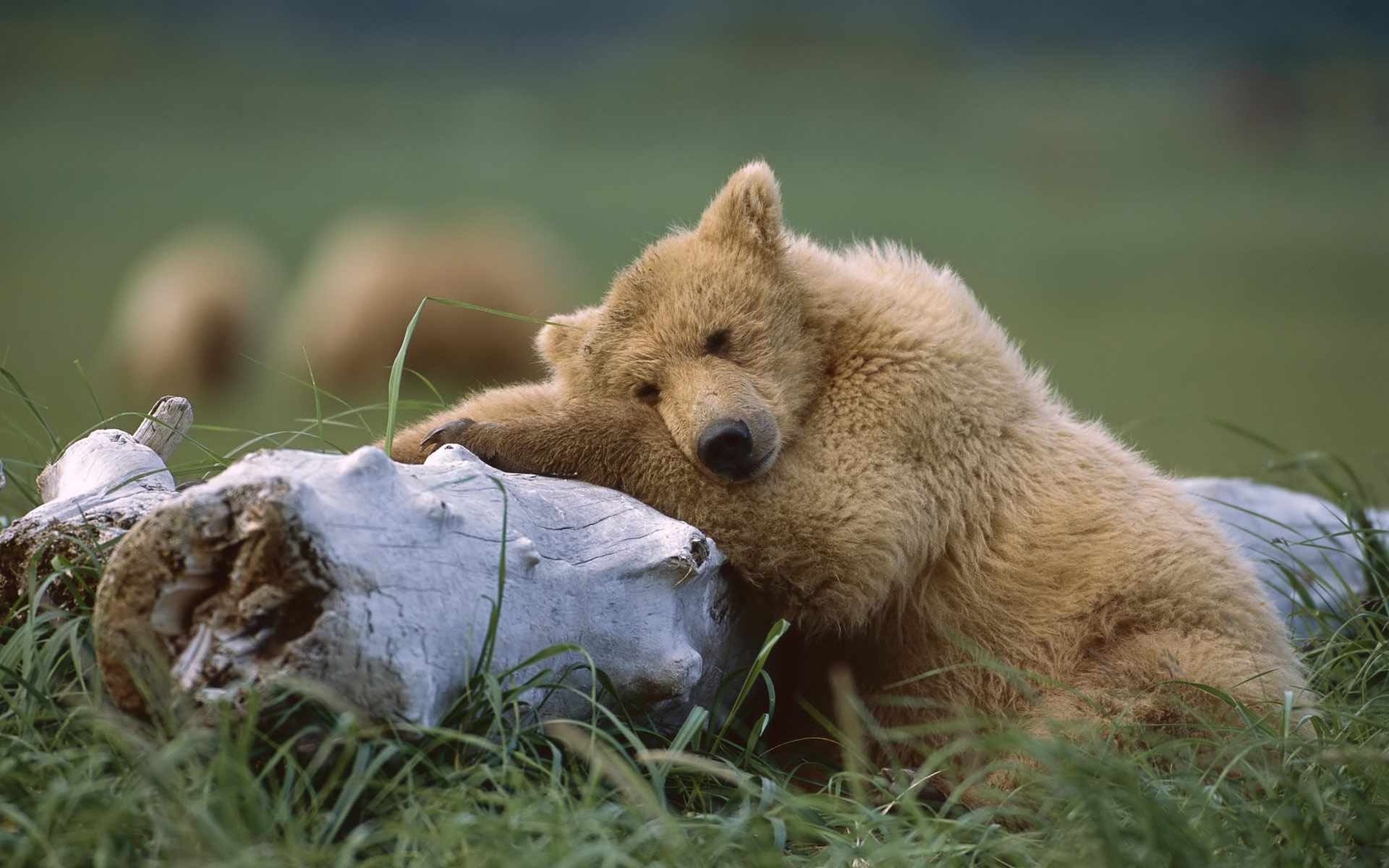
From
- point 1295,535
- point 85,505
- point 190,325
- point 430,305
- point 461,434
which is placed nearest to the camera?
point 85,505

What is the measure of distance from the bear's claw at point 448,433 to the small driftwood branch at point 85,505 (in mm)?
663

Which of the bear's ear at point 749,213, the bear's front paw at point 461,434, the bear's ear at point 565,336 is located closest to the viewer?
the bear's front paw at point 461,434

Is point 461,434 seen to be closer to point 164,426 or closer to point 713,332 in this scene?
point 713,332

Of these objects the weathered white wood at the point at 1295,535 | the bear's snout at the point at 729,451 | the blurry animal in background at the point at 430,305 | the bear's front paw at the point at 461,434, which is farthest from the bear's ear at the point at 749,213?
the blurry animal in background at the point at 430,305

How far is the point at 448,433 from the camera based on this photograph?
10.3 feet

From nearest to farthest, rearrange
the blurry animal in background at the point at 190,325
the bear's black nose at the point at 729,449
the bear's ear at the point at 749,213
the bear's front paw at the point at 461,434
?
the bear's black nose at the point at 729,449
the bear's front paw at the point at 461,434
the bear's ear at the point at 749,213
the blurry animal in background at the point at 190,325

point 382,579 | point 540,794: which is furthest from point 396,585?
point 540,794

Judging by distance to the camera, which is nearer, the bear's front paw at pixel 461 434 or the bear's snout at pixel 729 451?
the bear's snout at pixel 729 451

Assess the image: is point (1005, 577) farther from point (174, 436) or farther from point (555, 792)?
point (174, 436)

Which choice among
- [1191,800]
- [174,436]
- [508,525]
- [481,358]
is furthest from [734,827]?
[481,358]

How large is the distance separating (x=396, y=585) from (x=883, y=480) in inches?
53.7

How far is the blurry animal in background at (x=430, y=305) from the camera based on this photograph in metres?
12.6

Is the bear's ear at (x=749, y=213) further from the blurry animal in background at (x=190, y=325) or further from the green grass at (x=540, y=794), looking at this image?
the blurry animal in background at (x=190, y=325)

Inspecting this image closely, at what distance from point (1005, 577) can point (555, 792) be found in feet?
5.04
